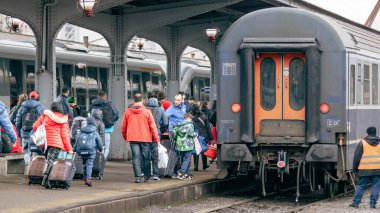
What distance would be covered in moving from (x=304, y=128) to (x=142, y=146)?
291 cm

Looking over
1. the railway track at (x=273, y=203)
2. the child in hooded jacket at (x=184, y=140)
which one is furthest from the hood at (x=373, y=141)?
the child in hooded jacket at (x=184, y=140)

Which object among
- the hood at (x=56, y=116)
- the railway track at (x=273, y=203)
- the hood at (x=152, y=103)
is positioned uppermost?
the hood at (x=152, y=103)

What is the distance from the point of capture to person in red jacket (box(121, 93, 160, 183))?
48.3 feet

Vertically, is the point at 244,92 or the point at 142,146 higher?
the point at 244,92

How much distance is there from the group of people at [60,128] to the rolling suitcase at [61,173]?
6.6 inches

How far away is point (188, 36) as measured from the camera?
77.8 ft

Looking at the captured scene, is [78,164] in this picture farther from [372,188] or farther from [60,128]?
[372,188]

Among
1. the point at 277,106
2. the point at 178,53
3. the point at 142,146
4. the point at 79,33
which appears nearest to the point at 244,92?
the point at 277,106

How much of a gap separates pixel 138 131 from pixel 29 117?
2.13 metres

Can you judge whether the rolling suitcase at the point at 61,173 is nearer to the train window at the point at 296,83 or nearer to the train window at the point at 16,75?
the train window at the point at 296,83

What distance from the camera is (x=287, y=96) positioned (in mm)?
14289

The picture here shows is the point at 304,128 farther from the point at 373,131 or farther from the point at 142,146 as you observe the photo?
the point at 142,146

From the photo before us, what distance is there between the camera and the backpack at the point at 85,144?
46.4 ft

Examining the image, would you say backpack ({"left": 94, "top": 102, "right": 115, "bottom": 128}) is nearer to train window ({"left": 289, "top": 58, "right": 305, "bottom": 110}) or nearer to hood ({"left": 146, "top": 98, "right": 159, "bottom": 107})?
hood ({"left": 146, "top": 98, "right": 159, "bottom": 107})
